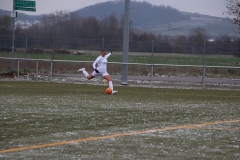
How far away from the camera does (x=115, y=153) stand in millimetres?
8969

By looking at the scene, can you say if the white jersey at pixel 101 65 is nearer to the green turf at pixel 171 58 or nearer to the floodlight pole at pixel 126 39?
the floodlight pole at pixel 126 39

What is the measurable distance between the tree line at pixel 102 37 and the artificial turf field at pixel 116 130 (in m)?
14.7

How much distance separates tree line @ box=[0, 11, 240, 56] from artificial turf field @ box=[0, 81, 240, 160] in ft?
48.2

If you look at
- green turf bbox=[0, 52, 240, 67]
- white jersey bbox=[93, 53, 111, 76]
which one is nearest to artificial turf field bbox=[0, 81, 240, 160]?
white jersey bbox=[93, 53, 111, 76]

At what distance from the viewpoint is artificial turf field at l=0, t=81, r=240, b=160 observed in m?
9.06

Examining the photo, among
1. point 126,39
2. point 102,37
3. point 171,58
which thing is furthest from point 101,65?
point 102,37

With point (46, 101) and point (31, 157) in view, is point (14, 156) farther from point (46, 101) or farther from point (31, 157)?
point (46, 101)

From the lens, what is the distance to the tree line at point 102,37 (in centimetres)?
3244

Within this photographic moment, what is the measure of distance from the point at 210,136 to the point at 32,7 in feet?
80.6

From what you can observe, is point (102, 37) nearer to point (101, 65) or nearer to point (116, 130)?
point (101, 65)

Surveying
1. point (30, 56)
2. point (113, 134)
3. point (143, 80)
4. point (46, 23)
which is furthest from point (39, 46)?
point (113, 134)

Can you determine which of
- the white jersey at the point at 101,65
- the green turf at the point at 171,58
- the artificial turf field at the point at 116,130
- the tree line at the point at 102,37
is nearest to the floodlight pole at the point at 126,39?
the tree line at the point at 102,37

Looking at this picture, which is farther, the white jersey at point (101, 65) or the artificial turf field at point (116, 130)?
the white jersey at point (101, 65)

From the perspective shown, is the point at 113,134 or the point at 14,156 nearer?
the point at 14,156
